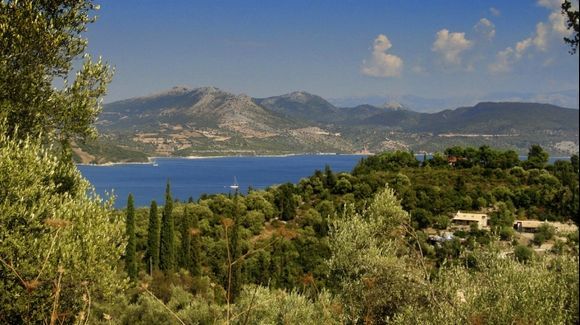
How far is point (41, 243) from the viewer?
9.98 meters

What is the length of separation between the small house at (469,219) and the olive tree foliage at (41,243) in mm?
51891

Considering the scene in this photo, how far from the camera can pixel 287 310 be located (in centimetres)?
1792

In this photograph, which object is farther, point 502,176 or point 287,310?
point 502,176

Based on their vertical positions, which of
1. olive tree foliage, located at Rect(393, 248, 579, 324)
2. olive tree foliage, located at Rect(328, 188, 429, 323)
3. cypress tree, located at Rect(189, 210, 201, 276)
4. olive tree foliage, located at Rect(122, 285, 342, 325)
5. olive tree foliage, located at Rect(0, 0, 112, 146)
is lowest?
cypress tree, located at Rect(189, 210, 201, 276)

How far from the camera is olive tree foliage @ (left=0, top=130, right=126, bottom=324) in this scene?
9.95 meters

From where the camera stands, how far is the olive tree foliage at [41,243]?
9953 millimetres

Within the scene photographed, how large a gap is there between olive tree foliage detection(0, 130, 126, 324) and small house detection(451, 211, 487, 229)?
51.9m

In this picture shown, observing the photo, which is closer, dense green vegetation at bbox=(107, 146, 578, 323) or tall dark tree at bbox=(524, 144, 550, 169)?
dense green vegetation at bbox=(107, 146, 578, 323)

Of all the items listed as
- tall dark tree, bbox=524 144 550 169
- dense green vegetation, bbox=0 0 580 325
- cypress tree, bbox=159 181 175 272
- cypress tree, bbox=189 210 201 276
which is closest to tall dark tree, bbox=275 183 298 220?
cypress tree, bbox=189 210 201 276

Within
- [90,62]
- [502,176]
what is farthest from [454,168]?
[90,62]

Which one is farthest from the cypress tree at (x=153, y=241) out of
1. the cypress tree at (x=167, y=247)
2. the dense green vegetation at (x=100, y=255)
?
the dense green vegetation at (x=100, y=255)

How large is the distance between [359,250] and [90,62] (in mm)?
11357

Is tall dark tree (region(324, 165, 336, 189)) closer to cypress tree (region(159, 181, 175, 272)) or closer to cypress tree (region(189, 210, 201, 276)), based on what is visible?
cypress tree (region(189, 210, 201, 276))

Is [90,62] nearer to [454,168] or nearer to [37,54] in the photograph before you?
[37,54]
